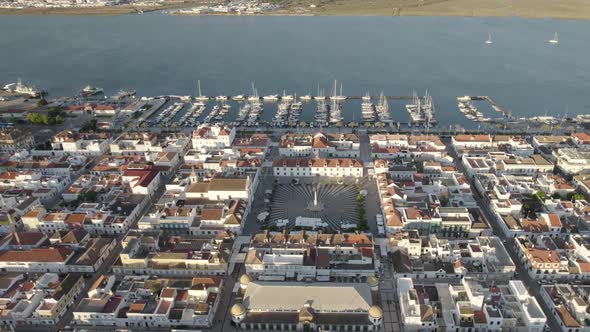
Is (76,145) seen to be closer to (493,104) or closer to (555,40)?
(493,104)

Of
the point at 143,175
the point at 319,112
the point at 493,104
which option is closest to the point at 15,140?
the point at 143,175

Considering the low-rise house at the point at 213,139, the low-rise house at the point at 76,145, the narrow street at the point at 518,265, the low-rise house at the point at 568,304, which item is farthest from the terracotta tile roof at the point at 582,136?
the low-rise house at the point at 76,145

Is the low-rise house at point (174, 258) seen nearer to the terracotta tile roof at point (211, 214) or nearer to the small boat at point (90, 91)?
the terracotta tile roof at point (211, 214)

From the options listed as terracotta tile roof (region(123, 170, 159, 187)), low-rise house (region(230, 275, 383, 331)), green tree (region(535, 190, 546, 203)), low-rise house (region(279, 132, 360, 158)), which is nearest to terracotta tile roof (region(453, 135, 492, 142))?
green tree (region(535, 190, 546, 203))

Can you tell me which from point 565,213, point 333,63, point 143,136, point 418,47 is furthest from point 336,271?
point 418,47

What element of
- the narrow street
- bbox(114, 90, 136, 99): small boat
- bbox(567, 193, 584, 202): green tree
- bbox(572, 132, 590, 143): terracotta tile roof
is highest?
bbox(114, 90, 136, 99): small boat

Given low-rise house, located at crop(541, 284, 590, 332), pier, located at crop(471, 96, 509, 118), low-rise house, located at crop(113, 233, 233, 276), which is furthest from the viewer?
pier, located at crop(471, 96, 509, 118)

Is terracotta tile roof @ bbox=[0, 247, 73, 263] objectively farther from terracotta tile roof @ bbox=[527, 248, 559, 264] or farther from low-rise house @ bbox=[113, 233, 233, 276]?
terracotta tile roof @ bbox=[527, 248, 559, 264]

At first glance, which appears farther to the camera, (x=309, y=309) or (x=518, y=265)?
(x=518, y=265)

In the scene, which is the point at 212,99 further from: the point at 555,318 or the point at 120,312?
the point at 555,318
